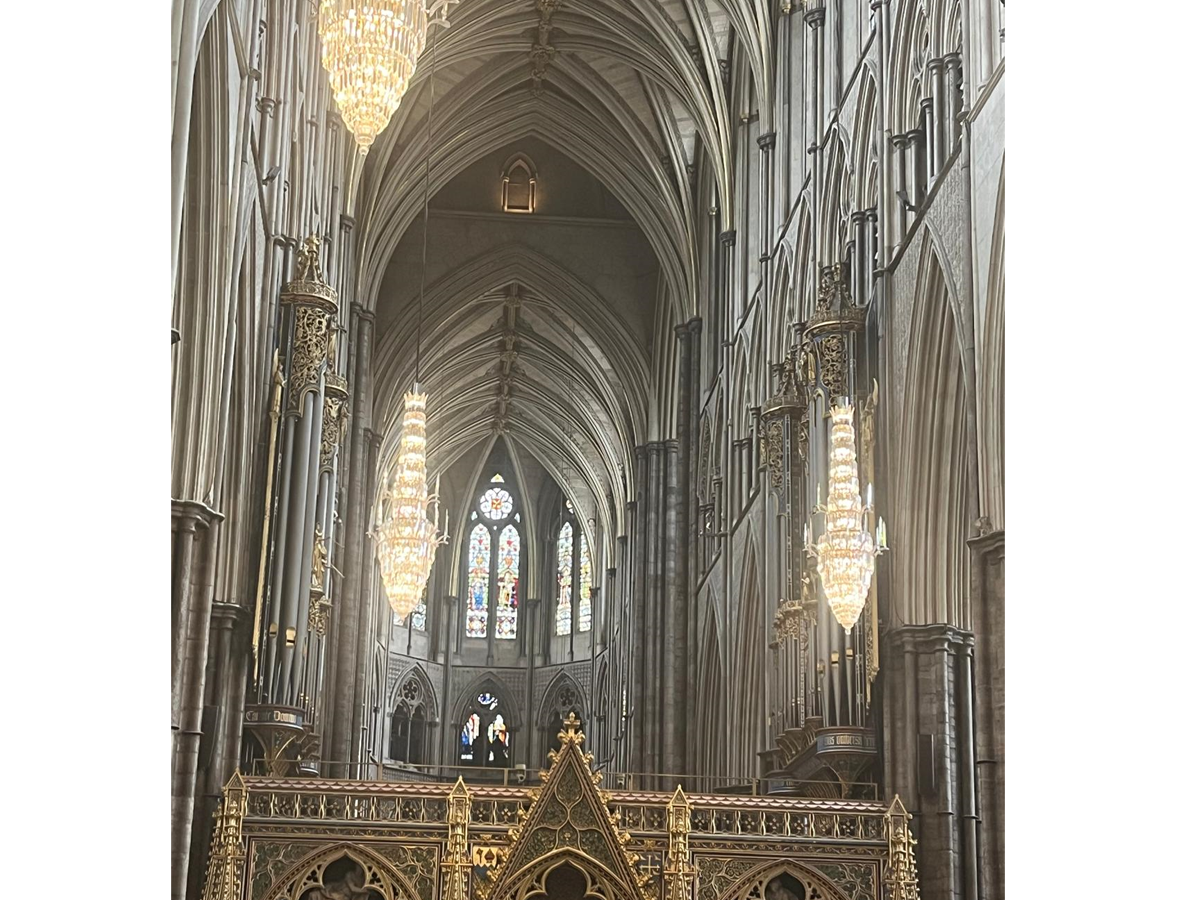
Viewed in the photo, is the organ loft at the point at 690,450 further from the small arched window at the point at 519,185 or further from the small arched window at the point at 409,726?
the small arched window at the point at 409,726

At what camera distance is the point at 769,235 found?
25.0 m

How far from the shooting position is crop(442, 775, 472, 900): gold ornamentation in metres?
14.0

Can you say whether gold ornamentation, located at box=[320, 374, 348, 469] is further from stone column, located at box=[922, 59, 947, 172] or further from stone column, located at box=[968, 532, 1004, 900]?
stone column, located at box=[968, 532, 1004, 900]

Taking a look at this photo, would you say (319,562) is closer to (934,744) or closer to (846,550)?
(846,550)

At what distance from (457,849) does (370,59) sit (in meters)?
7.14

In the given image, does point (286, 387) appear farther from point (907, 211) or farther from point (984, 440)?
point (984, 440)

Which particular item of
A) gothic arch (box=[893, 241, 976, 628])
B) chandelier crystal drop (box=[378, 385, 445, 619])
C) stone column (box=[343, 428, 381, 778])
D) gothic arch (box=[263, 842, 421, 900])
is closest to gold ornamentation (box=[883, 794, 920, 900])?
gothic arch (box=[893, 241, 976, 628])

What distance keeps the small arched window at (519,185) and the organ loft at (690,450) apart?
3.08 metres

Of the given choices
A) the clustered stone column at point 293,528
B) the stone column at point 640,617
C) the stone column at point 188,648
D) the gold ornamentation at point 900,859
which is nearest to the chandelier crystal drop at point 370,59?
the stone column at point 188,648

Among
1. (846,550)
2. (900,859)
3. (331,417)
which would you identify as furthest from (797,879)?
(331,417)

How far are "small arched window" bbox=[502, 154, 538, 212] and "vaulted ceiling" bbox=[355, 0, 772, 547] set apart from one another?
1043 millimetres

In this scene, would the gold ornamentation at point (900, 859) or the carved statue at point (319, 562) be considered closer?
the gold ornamentation at point (900, 859)

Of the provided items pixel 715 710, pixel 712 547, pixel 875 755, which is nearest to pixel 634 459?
pixel 712 547

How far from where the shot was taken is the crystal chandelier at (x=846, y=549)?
1503cm
